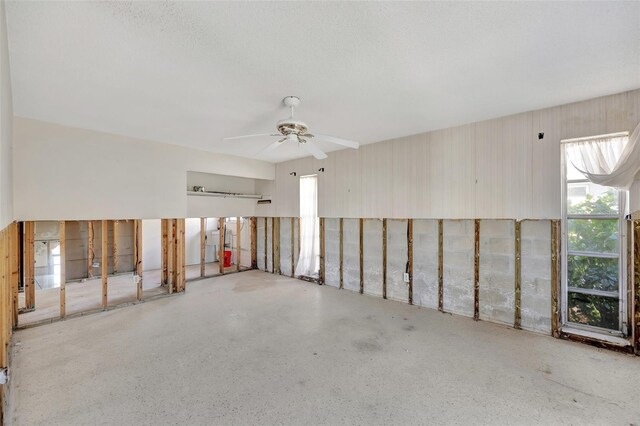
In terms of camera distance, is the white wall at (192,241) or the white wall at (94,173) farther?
the white wall at (192,241)

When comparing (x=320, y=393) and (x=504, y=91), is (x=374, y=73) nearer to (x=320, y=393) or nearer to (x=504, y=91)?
(x=504, y=91)

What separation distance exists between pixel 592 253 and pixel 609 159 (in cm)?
112

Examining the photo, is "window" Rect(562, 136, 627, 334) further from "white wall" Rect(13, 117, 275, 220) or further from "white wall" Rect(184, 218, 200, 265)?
"white wall" Rect(184, 218, 200, 265)

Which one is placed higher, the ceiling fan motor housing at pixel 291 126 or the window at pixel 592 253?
the ceiling fan motor housing at pixel 291 126

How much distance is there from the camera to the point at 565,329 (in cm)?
325

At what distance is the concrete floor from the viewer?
2.05 metres

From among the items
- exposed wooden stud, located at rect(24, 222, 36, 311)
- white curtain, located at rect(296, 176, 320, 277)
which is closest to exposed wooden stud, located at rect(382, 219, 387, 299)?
white curtain, located at rect(296, 176, 320, 277)

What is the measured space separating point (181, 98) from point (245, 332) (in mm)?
2961

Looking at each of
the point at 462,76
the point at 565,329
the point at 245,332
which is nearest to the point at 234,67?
the point at 462,76

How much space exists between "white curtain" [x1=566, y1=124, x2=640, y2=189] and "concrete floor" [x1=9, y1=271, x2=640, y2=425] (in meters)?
1.90

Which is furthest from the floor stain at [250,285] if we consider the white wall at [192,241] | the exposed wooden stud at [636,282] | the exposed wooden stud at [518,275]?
the exposed wooden stud at [636,282]

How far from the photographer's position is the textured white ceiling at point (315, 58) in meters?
1.76

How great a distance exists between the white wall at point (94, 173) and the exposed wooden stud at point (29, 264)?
0.73 metres

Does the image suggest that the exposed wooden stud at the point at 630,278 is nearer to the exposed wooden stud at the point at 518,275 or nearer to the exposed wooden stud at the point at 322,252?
the exposed wooden stud at the point at 518,275
